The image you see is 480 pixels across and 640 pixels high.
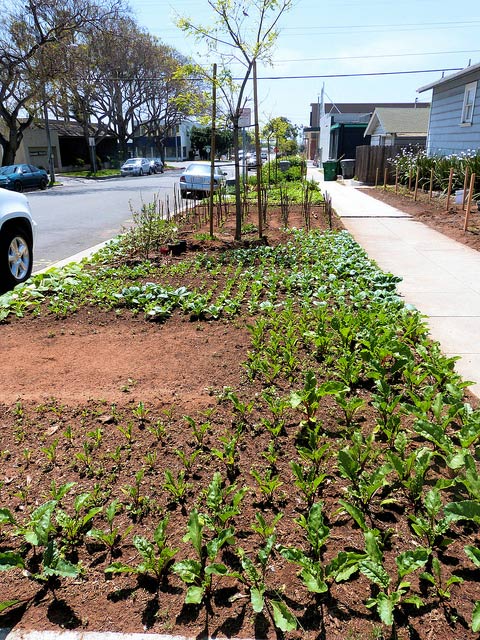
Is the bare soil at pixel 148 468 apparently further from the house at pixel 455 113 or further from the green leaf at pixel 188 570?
the house at pixel 455 113

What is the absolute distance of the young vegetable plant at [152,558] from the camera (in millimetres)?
2328

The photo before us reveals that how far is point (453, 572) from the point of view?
2.37 metres

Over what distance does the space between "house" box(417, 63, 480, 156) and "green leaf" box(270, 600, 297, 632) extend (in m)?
16.7

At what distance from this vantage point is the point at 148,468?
312cm

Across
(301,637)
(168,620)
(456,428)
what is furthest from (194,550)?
(456,428)

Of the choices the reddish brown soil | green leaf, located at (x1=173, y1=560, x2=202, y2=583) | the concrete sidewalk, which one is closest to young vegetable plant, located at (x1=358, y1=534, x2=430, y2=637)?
green leaf, located at (x1=173, y1=560, x2=202, y2=583)

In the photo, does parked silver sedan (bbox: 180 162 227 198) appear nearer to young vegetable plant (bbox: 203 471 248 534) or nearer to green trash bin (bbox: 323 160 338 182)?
green trash bin (bbox: 323 160 338 182)

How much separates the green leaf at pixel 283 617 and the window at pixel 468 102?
18886 millimetres

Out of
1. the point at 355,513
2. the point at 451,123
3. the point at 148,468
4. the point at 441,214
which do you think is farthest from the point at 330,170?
the point at 355,513

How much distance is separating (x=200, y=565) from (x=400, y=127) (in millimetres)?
30558

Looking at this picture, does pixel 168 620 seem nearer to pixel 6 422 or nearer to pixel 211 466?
pixel 211 466

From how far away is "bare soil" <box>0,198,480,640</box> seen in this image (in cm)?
217

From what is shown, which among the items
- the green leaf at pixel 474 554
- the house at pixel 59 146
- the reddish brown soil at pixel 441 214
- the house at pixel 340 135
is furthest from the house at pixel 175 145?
the green leaf at pixel 474 554

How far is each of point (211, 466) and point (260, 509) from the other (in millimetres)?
454
